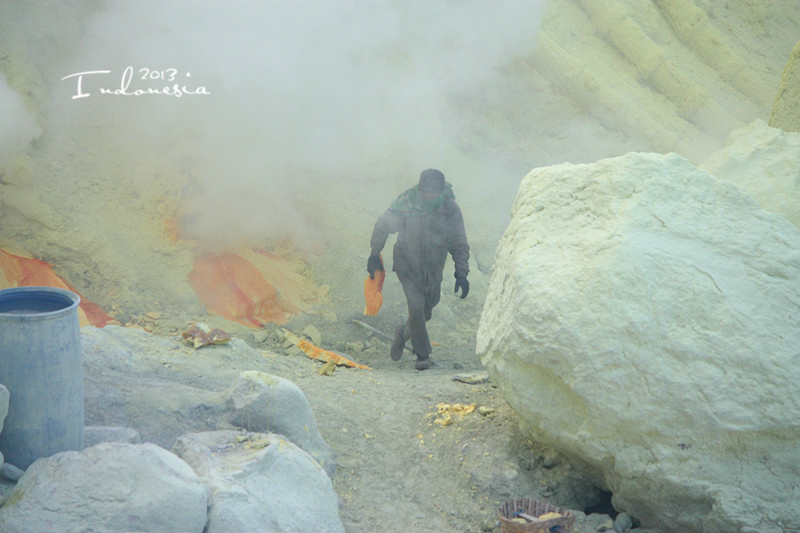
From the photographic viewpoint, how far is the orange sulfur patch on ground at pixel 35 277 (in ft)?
17.9

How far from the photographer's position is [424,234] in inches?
203

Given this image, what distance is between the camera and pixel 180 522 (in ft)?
7.25

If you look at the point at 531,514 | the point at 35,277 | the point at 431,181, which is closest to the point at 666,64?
the point at 431,181

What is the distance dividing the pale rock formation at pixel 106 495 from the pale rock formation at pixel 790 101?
17.3ft

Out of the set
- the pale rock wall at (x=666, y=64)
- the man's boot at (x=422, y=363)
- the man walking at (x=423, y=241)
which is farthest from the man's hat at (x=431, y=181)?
the pale rock wall at (x=666, y=64)

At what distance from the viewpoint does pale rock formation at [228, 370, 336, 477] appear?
3.04m

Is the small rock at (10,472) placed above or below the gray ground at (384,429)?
above

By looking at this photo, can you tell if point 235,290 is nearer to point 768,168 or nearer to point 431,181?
point 431,181

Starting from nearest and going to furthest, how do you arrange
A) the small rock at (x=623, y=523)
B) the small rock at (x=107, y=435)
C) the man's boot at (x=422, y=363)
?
the small rock at (x=107, y=435) → the small rock at (x=623, y=523) → the man's boot at (x=422, y=363)

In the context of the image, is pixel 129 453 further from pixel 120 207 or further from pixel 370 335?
pixel 120 207

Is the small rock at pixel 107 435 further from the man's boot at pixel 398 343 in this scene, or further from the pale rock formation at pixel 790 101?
the pale rock formation at pixel 790 101

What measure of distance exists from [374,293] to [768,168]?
331 cm

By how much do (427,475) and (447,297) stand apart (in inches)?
136

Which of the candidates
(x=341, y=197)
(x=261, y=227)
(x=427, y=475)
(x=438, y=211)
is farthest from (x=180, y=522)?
(x=341, y=197)
